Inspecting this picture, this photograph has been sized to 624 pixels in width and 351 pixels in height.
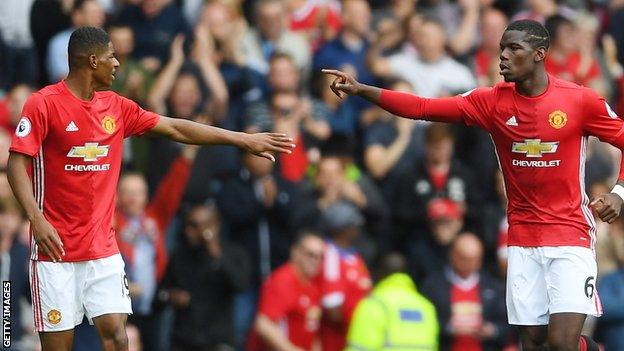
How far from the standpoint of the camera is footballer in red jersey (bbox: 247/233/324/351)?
14516 mm

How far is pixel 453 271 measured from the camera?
15.0 metres

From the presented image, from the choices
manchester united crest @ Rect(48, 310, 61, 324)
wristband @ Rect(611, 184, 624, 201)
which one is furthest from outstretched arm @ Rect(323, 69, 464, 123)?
manchester united crest @ Rect(48, 310, 61, 324)

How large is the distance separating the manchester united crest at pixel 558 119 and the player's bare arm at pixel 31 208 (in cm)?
353

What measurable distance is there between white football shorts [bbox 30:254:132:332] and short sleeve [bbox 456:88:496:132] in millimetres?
2716

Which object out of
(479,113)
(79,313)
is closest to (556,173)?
(479,113)

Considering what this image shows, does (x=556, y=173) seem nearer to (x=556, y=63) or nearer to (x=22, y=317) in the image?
(x=22, y=317)

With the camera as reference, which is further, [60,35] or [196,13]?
[196,13]

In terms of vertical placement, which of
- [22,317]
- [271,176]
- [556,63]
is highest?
[556,63]

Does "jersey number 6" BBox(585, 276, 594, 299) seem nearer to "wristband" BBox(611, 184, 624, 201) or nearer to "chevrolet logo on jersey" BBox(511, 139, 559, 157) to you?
"wristband" BBox(611, 184, 624, 201)

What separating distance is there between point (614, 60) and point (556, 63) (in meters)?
0.98

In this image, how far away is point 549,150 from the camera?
10.8m

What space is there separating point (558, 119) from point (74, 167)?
134 inches

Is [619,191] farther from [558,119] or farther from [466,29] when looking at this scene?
[466,29]

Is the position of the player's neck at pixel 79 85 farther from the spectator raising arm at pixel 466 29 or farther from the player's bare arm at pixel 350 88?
the spectator raising arm at pixel 466 29
